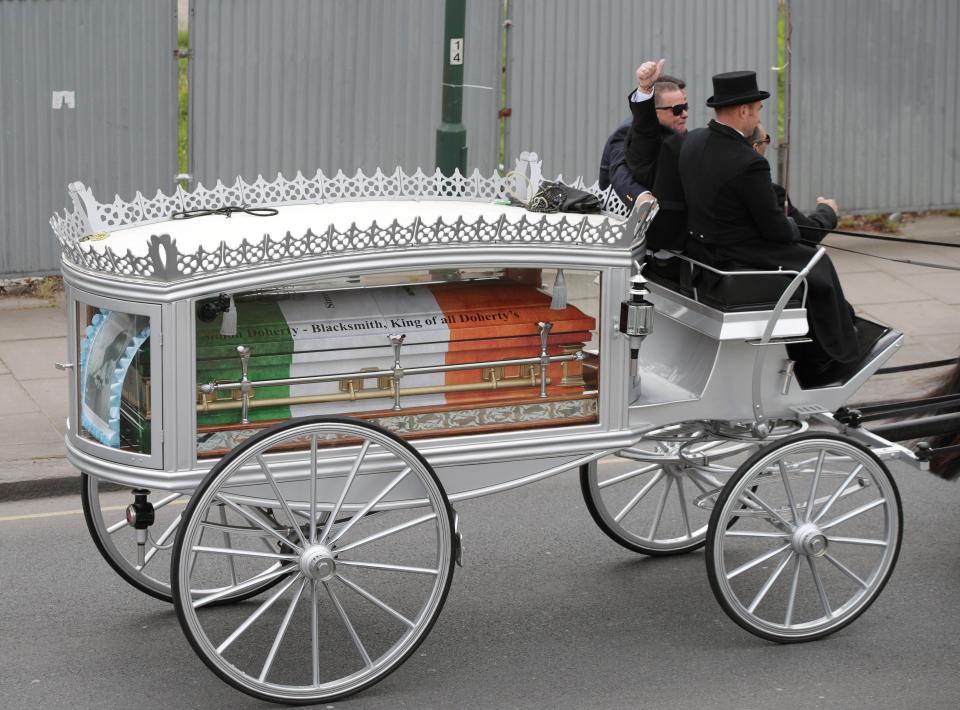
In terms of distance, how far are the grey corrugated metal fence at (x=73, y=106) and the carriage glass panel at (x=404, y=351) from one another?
6.07 meters

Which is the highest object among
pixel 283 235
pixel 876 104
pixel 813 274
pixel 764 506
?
pixel 876 104

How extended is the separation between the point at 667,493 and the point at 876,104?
309 inches

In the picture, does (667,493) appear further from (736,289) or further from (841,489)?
(736,289)

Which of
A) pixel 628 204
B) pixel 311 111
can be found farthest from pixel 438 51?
pixel 628 204

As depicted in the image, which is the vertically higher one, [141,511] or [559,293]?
[559,293]

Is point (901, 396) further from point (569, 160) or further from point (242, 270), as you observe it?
point (242, 270)

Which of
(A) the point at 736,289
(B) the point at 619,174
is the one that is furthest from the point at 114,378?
(B) the point at 619,174

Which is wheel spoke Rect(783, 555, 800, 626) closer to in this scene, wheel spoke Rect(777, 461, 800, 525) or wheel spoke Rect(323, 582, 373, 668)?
wheel spoke Rect(777, 461, 800, 525)

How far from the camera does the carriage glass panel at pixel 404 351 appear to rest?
5254 millimetres

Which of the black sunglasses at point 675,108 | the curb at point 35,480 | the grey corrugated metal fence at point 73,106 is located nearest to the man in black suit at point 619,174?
the black sunglasses at point 675,108

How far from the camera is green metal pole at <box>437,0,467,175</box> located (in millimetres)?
9945

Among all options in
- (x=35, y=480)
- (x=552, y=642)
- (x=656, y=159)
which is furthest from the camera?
(x=35, y=480)

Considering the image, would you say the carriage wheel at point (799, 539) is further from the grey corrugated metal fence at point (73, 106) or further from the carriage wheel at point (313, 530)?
the grey corrugated metal fence at point (73, 106)

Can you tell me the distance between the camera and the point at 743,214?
19.3 ft
